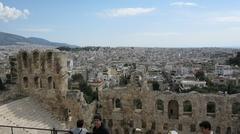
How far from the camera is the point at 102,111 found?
28.8 m

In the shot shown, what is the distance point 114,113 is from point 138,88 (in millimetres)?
2639

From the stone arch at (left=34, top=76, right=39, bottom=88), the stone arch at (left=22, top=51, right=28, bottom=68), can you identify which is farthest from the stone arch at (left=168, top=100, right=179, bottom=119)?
the stone arch at (left=22, top=51, right=28, bottom=68)

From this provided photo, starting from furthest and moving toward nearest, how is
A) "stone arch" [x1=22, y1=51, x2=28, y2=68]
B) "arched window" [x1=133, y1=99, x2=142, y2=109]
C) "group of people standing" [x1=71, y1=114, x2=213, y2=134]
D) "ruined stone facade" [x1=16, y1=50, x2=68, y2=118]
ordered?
1. "arched window" [x1=133, y1=99, x2=142, y2=109]
2. "stone arch" [x1=22, y1=51, x2=28, y2=68]
3. "ruined stone facade" [x1=16, y1=50, x2=68, y2=118]
4. "group of people standing" [x1=71, y1=114, x2=213, y2=134]

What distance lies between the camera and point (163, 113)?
27.7 metres

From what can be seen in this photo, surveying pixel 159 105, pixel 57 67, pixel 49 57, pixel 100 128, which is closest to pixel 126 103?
pixel 159 105

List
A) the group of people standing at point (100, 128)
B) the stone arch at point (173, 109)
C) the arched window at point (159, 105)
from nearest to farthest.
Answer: the group of people standing at point (100, 128) → the stone arch at point (173, 109) → the arched window at point (159, 105)

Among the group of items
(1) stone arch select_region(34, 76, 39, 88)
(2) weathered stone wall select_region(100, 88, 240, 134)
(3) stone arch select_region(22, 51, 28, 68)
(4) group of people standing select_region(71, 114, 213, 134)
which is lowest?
(2) weathered stone wall select_region(100, 88, 240, 134)

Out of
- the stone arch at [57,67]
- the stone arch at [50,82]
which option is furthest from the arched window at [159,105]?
the stone arch at [50,82]

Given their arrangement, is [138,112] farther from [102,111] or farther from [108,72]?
[108,72]

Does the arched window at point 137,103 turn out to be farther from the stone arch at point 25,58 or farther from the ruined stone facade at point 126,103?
the stone arch at point 25,58

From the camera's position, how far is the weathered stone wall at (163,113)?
27.0 meters

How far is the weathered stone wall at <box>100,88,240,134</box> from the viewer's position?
88.6 ft

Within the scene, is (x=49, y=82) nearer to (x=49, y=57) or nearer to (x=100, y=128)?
(x=49, y=57)

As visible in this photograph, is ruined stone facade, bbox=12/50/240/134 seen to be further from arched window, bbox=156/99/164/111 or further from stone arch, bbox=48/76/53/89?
arched window, bbox=156/99/164/111
